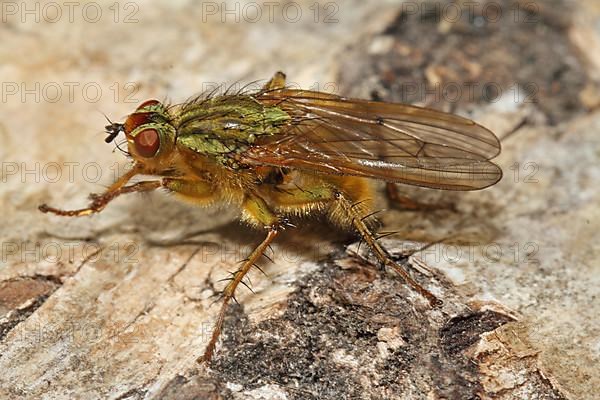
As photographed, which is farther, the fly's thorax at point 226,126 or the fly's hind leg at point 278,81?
the fly's hind leg at point 278,81

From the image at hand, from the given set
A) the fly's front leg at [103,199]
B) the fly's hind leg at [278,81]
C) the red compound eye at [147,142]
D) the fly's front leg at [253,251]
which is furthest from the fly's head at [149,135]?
the fly's hind leg at [278,81]

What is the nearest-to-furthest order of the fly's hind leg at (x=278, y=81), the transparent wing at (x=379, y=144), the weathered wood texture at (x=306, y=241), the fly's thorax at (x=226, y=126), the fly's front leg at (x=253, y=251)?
the weathered wood texture at (x=306, y=241) < the fly's front leg at (x=253, y=251) < the transparent wing at (x=379, y=144) < the fly's thorax at (x=226, y=126) < the fly's hind leg at (x=278, y=81)

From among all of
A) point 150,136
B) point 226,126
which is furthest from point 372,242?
point 150,136

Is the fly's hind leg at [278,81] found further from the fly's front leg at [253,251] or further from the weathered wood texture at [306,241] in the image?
the fly's front leg at [253,251]

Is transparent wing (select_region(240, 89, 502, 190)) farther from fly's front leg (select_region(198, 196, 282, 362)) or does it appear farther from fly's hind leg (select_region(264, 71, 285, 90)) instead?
fly's front leg (select_region(198, 196, 282, 362))

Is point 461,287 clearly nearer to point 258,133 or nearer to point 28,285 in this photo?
point 258,133

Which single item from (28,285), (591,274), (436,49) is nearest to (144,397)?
(28,285)
